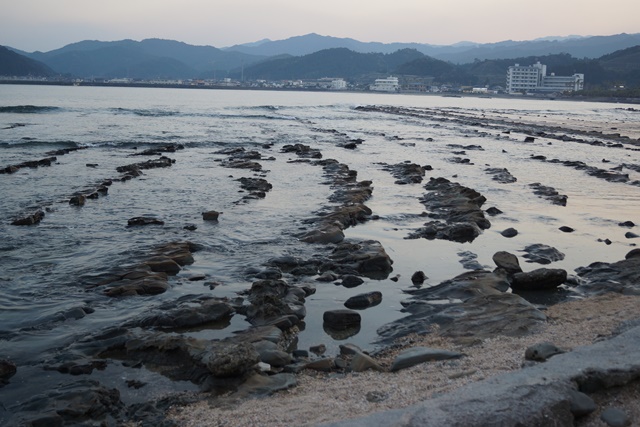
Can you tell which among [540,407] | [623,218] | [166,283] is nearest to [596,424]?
[540,407]

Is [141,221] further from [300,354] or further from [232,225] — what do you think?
[300,354]

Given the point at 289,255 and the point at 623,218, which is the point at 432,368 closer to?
the point at 289,255

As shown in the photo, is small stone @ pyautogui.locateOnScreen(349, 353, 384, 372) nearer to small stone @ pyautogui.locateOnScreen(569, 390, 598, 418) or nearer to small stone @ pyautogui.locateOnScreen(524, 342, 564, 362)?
small stone @ pyautogui.locateOnScreen(524, 342, 564, 362)

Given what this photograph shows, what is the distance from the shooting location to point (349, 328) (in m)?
7.98

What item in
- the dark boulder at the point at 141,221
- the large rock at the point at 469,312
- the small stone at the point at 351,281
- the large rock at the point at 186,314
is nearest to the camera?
the large rock at the point at 469,312

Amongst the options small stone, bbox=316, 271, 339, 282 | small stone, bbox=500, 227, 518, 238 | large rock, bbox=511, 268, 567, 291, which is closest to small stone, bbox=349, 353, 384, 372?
small stone, bbox=316, 271, 339, 282

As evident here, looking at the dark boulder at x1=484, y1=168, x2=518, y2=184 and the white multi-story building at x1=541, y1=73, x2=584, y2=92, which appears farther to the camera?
the white multi-story building at x1=541, y1=73, x2=584, y2=92

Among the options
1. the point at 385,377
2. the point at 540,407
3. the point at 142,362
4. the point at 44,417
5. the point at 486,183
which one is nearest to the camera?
the point at 540,407

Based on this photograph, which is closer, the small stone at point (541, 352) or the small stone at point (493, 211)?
the small stone at point (541, 352)

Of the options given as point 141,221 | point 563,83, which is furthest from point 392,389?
point 563,83

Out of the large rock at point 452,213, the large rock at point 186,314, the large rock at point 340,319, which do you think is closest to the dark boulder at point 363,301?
the large rock at point 340,319

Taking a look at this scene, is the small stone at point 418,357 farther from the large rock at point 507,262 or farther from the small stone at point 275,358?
the large rock at point 507,262

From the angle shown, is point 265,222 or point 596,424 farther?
point 265,222

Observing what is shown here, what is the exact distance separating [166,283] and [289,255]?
2586 millimetres
